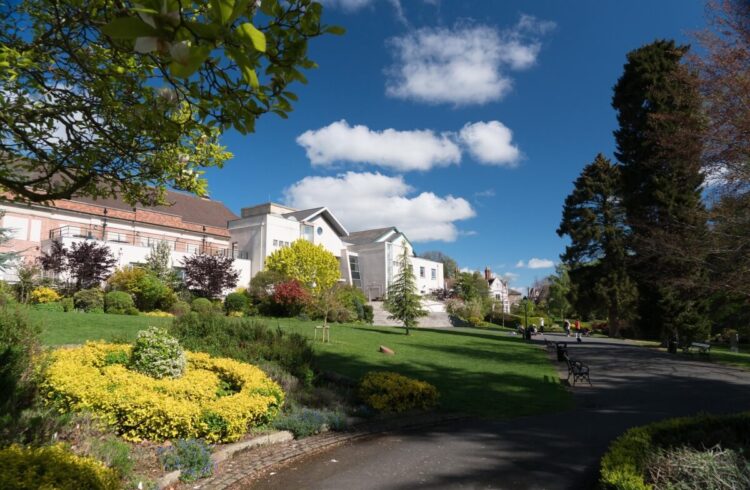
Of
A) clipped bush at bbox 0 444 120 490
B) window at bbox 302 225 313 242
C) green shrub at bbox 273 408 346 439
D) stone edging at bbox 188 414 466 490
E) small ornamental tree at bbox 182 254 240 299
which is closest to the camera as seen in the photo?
clipped bush at bbox 0 444 120 490

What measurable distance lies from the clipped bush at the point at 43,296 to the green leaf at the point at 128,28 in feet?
89.8

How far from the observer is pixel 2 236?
1064 cm

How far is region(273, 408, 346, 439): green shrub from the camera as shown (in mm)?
7699

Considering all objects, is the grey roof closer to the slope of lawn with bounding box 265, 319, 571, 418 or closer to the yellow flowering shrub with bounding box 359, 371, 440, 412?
the slope of lawn with bounding box 265, 319, 571, 418

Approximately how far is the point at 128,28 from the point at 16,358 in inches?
307

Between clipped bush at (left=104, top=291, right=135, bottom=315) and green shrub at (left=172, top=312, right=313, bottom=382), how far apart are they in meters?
14.9

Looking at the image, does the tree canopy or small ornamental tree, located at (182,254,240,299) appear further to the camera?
small ornamental tree, located at (182,254,240,299)

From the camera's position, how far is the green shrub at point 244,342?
35.7 ft

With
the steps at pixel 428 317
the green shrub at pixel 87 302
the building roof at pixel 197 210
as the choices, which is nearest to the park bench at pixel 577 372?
the green shrub at pixel 87 302

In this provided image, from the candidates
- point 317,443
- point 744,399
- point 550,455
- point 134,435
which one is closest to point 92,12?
point 134,435

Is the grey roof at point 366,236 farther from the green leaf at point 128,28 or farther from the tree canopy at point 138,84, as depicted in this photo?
the green leaf at point 128,28

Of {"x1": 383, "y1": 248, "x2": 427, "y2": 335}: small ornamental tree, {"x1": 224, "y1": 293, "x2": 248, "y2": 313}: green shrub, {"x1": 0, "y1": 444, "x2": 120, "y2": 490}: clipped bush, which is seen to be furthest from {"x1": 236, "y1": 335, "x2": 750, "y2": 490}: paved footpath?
{"x1": 224, "y1": 293, "x2": 248, "y2": 313}: green shrub

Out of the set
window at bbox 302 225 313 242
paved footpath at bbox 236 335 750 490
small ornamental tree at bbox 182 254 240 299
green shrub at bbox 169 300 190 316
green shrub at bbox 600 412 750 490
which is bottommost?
paved footpath at bbox 236 335 750 490

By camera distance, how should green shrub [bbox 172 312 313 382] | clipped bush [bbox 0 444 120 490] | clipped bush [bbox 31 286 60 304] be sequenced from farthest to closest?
clipped bush [bbox 31 286 60 304] < green shrub [bbox 172 312 313 382] < clipped bush [bbox 0 444 120 490]
